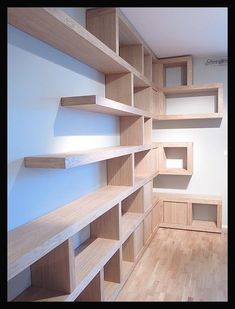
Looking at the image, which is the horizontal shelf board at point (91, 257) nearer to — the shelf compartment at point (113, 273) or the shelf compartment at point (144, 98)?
the shelf compartment at point (113, 273)

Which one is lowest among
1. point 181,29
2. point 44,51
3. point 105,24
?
point 44,51

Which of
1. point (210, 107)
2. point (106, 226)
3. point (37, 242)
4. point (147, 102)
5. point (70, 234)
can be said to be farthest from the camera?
point (210, 107)

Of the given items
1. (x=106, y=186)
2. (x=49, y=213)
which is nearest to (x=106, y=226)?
(x=106, y=186)

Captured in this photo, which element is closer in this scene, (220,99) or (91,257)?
(91,257)

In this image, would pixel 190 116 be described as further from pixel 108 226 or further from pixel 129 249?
pixel 108 226

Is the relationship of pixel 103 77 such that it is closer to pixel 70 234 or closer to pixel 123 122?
pixel 123 122

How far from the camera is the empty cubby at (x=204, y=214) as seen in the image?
3770 millimetres

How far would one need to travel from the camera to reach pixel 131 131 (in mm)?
2756

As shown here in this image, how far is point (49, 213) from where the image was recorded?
1.59 m

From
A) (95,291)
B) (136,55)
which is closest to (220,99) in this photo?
(136,55)

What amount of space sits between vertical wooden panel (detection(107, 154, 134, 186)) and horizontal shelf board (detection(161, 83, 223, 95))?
1602 millimetres

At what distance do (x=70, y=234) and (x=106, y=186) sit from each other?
110cm

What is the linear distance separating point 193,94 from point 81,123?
92.0 inches

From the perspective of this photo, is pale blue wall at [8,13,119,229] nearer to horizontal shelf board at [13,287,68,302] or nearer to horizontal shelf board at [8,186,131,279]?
horizontal shelf board at [8,186,131,279]
